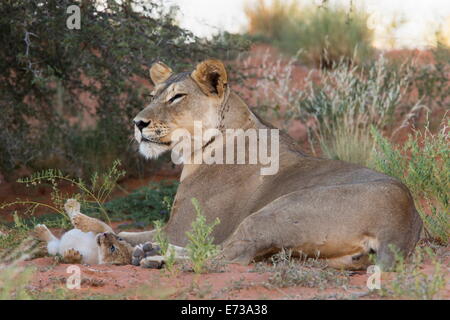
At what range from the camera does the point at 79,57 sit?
8.32 m

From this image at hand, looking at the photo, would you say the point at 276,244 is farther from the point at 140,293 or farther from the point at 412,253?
the point at 140,293

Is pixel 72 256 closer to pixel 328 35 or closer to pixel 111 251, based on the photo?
pixel 111 251

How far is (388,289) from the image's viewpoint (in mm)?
3939

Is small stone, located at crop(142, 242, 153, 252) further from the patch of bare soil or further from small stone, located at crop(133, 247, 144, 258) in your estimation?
the patch of bare soil

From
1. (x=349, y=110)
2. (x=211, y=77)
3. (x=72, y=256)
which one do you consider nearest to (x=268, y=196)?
(x=211, y=77)

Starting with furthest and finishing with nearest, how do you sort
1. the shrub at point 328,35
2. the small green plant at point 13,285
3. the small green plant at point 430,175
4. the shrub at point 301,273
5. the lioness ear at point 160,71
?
the shrub at point 328,35, the lioness ear at point 160,71, the small green plant at point 430,175, the shrub at point 301,273, the small green plant at point 13,285

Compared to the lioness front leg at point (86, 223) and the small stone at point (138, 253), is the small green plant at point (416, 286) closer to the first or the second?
the small stone at point (138, 253)

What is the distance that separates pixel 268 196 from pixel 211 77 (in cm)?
114

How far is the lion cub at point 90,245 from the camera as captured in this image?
514 centimetres

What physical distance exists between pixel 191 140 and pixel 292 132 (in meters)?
7.00

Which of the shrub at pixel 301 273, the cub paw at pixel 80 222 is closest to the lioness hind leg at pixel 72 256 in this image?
the cub paw at pixel 80 222

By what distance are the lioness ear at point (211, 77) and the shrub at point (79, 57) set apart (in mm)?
1964

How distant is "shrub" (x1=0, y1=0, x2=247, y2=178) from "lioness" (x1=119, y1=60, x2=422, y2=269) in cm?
178
